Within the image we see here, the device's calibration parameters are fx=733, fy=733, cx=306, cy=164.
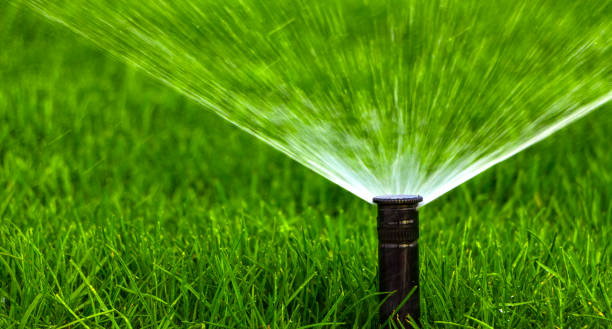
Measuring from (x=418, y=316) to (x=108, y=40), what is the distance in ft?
5.04

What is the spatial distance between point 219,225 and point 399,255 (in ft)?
4.02

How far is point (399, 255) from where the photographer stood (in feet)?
7.07

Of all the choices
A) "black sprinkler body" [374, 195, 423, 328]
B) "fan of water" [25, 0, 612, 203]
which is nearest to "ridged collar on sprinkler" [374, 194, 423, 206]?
"black sprinkler body" [374, 195, 423, 328]

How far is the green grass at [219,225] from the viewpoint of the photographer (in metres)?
2.47

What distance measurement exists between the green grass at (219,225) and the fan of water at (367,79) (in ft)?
1.31

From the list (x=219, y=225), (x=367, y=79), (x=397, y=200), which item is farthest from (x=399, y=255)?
(x=219, y=225)

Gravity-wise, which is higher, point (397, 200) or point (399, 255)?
point (397, 200)

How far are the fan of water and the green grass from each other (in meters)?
0.40

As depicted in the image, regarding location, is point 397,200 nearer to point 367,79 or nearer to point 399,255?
point 399,255

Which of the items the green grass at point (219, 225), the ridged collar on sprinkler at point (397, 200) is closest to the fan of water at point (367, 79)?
the ridged collar on sprinkler at point (397, 200)

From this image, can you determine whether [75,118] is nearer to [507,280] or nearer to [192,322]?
[192,322]

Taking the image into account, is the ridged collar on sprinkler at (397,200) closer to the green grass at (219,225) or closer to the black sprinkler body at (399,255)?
the black sprinkler body at (399,255)

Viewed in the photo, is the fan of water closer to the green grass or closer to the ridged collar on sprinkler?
the ridged collar on sprinkler

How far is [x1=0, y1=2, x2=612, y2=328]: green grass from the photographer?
8.12ft
